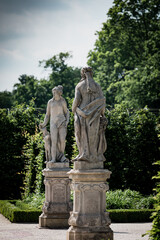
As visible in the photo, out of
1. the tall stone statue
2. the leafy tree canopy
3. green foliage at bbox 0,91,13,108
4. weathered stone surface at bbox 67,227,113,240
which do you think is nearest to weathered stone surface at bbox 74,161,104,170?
the tall stone statue

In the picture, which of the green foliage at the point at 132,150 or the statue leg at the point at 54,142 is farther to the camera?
the green foliage at the point at 132,150

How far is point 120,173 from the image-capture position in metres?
22.9

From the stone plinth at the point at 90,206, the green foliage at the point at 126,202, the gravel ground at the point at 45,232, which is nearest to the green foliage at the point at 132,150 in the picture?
the green foliage at the point at 126,202

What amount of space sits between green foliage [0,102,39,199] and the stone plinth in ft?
54.1

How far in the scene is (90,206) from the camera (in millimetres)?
9969

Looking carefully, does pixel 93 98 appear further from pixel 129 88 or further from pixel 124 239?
pixel 129 88

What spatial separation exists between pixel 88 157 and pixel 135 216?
7.11 m

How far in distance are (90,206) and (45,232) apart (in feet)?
12.3

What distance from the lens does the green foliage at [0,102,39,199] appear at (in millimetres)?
26750

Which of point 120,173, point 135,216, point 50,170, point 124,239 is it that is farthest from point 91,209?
point 120,173

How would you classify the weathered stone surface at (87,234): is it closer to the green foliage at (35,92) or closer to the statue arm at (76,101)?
the statue arm at (76,101)

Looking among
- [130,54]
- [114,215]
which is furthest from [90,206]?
[130,54]

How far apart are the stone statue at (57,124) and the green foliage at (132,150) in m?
8.59

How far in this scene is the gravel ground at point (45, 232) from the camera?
12.1m
